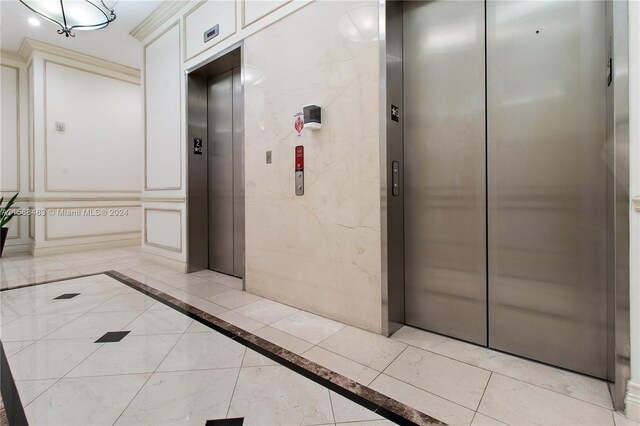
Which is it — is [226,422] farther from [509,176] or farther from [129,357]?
[509,176]

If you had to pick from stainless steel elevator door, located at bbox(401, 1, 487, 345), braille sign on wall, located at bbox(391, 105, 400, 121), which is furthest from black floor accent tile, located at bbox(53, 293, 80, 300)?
braille sign on wall, located at bbox(391, 105, 400, 121)

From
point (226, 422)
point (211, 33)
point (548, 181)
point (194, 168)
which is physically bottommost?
point (226, 422)

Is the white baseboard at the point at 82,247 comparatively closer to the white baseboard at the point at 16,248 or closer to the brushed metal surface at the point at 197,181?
the white baseboard at the point at 16,248

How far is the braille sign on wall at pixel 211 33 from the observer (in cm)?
346

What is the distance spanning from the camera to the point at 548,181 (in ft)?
5.89

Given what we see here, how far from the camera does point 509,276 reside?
193cm

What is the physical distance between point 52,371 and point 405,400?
77.7 inches

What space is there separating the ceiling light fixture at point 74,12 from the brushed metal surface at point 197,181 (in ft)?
3.51

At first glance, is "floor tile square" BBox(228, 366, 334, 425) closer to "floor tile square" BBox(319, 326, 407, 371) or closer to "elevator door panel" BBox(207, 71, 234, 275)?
"floor tile square" BBox(319, 326, 407, 371)

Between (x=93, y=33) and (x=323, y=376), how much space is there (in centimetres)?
606

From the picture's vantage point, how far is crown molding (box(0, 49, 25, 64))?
5.40m

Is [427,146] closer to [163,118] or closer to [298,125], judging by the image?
[298,125]

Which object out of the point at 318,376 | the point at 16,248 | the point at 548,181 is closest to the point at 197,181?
the point at 318,376

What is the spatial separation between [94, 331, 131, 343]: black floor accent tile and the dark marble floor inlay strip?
0.49 meters
